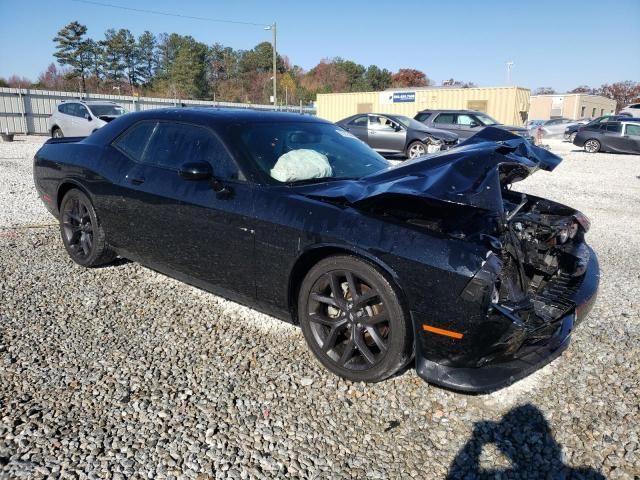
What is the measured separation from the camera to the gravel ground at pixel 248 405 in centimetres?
209

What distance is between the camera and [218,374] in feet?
9.10

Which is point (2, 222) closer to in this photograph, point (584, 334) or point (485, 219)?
point (485, 219)

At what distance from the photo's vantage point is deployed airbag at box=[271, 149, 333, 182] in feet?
10.4

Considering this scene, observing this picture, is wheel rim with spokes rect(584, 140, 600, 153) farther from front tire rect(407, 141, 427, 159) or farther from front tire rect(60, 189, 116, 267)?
front tire rect(60, 189, 116, 267)

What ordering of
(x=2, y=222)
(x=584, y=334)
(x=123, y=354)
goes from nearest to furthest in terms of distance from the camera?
(x=123, y=354), (x=584, y=334), (x=2, y=222)

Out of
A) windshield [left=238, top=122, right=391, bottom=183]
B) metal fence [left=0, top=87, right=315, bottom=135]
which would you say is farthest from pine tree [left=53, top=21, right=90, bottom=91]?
windshield [left=238, top=122, right=391, bottom=183]

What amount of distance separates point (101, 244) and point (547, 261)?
3.49 m

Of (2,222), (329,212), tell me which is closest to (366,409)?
(329,212)

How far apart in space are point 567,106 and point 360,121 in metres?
46.0

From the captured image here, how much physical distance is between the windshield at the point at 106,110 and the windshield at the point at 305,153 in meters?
12.3

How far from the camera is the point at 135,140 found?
390 cm

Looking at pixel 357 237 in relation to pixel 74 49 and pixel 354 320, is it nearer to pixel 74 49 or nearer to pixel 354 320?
pixel 354 320

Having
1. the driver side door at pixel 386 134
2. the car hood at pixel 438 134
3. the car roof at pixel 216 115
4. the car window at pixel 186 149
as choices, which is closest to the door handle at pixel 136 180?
Result: the car window at pixel 186 149

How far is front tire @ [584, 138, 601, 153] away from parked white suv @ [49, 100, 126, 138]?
17.9m
